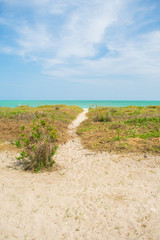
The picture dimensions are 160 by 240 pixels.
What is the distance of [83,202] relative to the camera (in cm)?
469

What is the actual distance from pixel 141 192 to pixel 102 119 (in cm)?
1313

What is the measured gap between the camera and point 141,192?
16.7 feet

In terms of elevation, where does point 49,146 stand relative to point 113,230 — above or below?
above

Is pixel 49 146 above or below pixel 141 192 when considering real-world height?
above

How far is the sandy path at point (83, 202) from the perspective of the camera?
369cm

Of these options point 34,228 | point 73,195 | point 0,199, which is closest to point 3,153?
point 0,199

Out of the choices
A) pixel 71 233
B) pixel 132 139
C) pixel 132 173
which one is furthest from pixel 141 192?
pixel 132 139

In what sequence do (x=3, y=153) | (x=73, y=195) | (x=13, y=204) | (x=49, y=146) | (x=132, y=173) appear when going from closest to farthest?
1. (x=13, y=204)
2. (x=73, y=195)
3. (x=132, y=173)
4. (x=49, y=146)
5. (x=3, y=153)

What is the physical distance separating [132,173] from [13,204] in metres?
4.06

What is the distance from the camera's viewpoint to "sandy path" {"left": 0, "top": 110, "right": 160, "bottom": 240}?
3.69 meters

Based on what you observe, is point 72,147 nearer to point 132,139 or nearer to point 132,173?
point 132,139

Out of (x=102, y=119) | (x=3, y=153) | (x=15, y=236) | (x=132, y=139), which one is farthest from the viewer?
(x=102, y=119)

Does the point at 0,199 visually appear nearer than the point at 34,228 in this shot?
No

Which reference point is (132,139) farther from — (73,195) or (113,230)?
(113,230)
